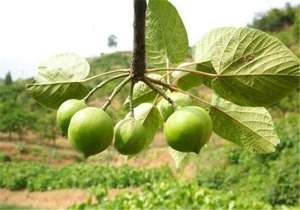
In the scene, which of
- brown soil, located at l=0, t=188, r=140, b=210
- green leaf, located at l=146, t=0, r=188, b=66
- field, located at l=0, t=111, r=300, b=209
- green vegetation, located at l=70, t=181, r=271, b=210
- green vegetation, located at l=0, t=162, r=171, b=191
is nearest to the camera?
green leaf, located at l=146, t=0, r=188, b=66

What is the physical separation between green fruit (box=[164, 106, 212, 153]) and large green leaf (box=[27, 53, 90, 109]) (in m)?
0.20

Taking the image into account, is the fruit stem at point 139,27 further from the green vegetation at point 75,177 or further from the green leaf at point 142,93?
the green vegetation at point 75,177

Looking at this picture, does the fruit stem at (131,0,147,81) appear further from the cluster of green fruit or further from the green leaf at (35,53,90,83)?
the green leaf at (35,53,90,83)

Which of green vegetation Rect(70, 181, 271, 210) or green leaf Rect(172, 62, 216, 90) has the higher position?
green leaf Rect(172, 62, 216, 90)

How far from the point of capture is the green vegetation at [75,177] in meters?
20.8

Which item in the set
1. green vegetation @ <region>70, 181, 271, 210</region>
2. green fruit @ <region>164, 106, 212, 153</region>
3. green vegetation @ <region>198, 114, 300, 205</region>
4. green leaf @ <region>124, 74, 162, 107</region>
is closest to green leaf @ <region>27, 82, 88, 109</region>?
green leaf @ <region>124, 74, 162, 107</region>

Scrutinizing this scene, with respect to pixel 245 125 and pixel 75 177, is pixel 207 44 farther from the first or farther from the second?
pixel 75 177

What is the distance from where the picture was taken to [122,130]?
0.73 metres

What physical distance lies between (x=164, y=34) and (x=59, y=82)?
0.68 ft

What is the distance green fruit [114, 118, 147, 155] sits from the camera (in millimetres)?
723

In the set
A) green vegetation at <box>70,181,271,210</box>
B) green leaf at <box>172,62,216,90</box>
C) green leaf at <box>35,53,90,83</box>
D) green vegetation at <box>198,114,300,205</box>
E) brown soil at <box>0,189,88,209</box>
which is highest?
green leaf at <box>35,53,90,83</box>

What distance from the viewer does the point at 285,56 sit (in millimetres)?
710

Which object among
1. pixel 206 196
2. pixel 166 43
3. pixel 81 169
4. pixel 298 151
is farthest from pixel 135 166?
pixel 166 43

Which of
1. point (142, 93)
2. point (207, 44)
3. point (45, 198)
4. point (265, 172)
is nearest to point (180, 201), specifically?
point (265, 172)
